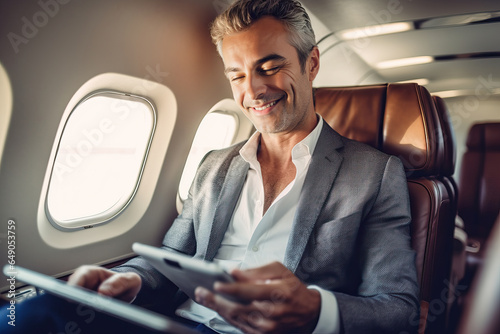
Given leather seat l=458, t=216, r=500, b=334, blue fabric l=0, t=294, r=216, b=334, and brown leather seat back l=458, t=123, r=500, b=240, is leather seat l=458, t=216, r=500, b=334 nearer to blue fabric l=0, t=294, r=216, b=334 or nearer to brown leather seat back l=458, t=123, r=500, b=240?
blue fabric l=0, t=294, r=216, b=334

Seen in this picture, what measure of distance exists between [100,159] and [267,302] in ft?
Result: 5.60

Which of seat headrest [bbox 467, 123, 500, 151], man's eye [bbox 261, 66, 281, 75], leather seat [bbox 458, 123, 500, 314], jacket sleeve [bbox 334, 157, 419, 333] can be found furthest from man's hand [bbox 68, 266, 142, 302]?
seat headrest [bbox 467, 123, 500, 151]

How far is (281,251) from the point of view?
149cm

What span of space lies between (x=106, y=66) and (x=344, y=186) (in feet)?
4.02

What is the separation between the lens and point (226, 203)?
64.5 inches

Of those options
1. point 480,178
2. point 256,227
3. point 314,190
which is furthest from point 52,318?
point 480,178

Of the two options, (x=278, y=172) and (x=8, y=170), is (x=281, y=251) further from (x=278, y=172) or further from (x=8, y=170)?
(x=8, y=170)

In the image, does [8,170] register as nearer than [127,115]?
Yes

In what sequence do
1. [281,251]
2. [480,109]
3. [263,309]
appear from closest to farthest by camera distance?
[263,309] < [281,251] < [480,109]

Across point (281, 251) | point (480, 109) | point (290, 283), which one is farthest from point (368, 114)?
point (480, 109)

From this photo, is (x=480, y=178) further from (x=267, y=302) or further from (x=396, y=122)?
(x=267, y=302)

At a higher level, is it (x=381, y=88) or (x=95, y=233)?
(x=381, y=88)

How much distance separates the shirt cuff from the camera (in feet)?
3.69

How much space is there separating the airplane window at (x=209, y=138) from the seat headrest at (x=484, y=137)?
235 centimetres
